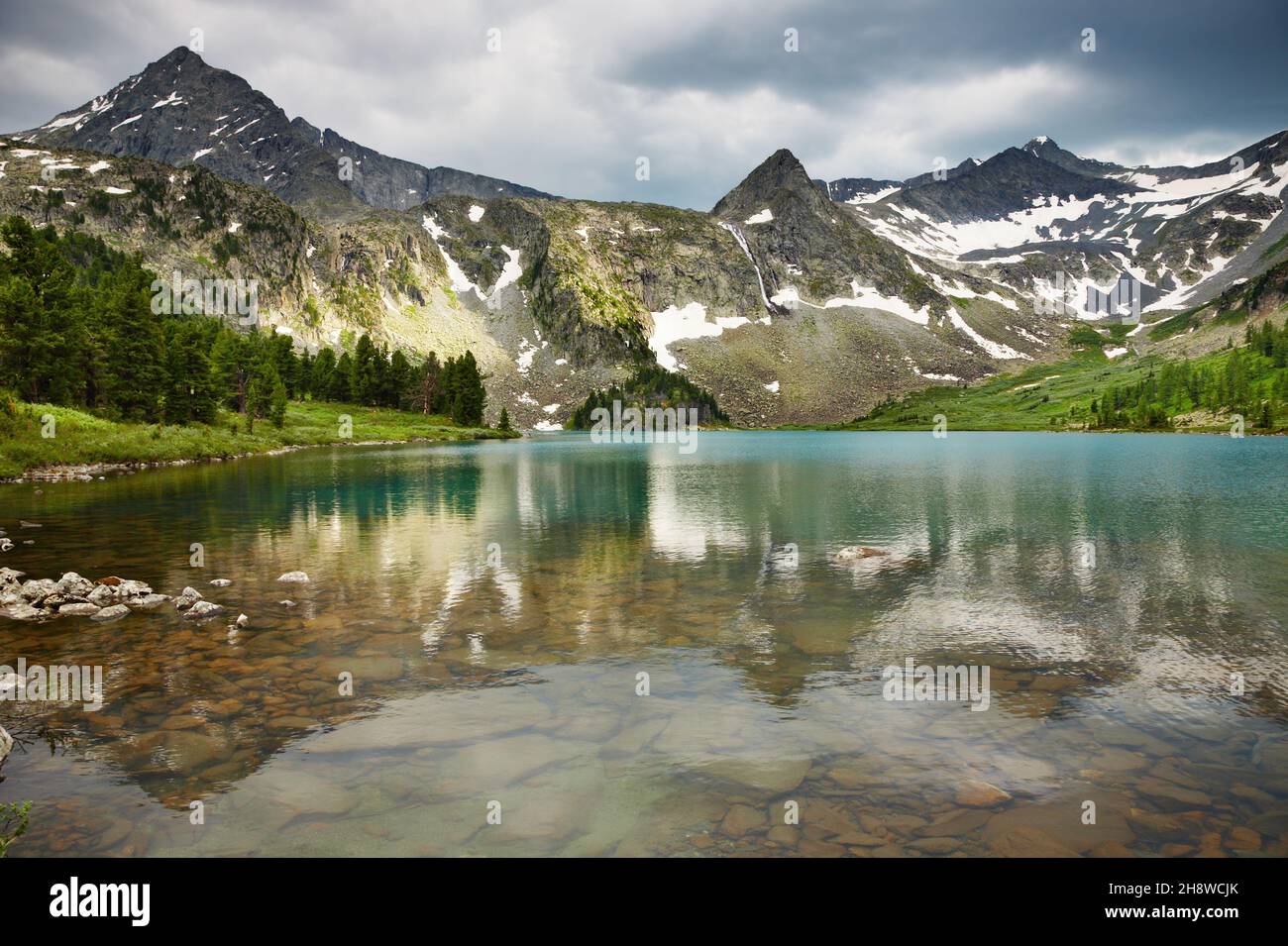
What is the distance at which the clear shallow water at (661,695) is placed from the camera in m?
11.2

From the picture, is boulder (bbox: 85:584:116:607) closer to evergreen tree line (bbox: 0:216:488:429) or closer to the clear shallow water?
the clear shallow water

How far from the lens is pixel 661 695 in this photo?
1698 centimetres

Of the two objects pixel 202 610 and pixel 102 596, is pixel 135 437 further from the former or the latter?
pixel 202 610

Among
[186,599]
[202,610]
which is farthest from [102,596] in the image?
[202,610]

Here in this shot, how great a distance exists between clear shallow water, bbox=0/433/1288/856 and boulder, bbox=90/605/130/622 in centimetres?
77

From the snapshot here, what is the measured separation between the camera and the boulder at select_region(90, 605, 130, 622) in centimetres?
2275

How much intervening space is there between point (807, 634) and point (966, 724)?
6.88 m

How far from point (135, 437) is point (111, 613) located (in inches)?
Answer: 2799

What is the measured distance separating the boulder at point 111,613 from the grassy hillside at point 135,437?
53.1 m

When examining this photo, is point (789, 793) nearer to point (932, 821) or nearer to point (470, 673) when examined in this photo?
point (932, 821)

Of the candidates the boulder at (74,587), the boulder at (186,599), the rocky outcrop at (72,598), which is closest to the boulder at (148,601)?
the rocky outcrop at (72,598)

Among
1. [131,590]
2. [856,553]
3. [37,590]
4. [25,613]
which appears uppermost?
[37,590]

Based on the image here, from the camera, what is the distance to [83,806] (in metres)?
11.4
